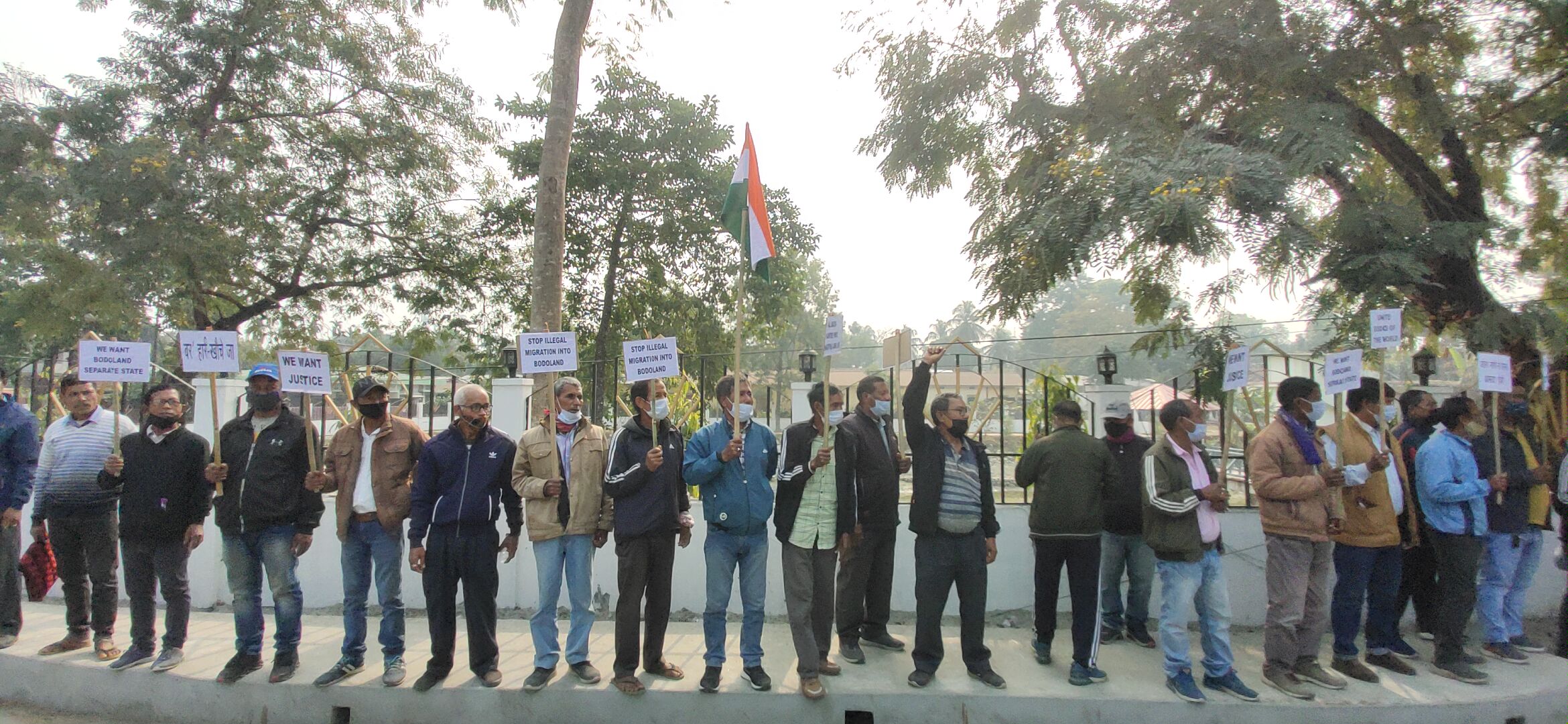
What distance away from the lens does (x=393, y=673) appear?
487 centimetres

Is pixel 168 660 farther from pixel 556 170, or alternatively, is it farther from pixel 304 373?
pixel 556 170

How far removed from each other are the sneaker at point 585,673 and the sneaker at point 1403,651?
4.99 meters

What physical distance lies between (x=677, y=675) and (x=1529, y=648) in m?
5.53

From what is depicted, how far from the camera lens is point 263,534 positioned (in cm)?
494

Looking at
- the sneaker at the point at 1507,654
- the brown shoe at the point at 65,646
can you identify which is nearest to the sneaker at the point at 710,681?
the brown shoe at the point at 65,646

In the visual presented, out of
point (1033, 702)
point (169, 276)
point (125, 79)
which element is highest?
point (125, 79)

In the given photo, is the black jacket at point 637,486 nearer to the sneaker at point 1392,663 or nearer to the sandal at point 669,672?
the sandal at point 669,672

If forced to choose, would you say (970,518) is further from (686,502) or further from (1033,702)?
(686,502)

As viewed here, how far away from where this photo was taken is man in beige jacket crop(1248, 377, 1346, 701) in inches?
193

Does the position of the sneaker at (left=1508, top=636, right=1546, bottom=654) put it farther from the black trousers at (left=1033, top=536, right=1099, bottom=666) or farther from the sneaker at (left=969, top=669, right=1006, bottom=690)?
the sneaker at (left=969, top=669, right=1006, bottom=690)

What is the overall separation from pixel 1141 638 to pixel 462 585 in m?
4.35

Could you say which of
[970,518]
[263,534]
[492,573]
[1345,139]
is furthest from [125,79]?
[1345,139]

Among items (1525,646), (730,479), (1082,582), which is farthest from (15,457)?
(1525,646)

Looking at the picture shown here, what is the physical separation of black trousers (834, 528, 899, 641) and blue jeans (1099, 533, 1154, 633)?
151cm
